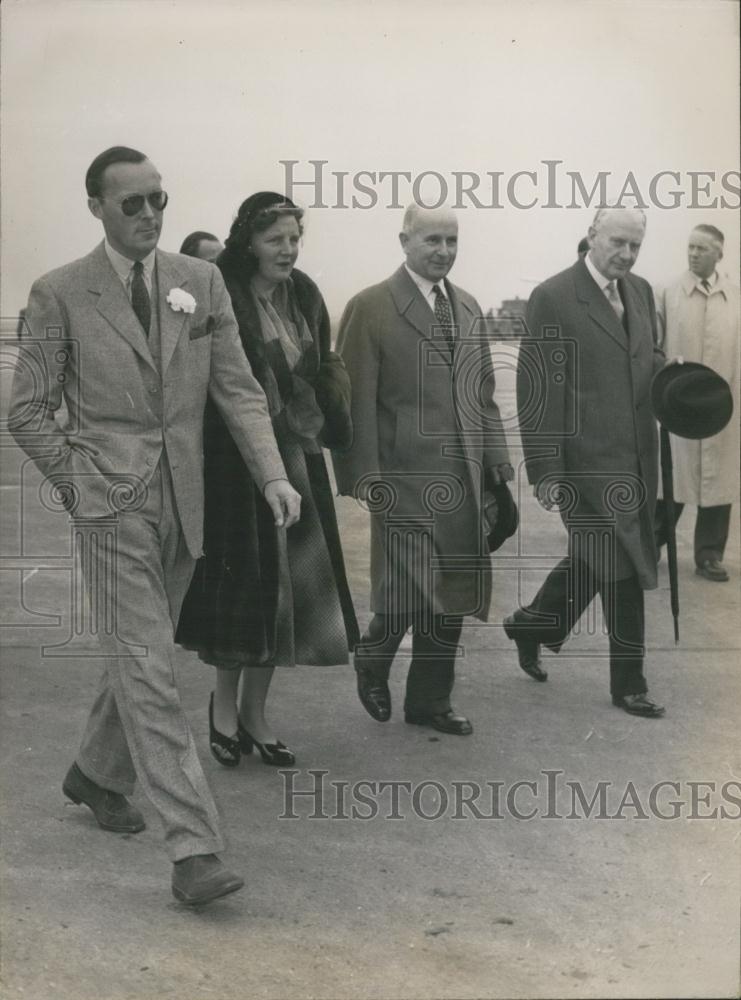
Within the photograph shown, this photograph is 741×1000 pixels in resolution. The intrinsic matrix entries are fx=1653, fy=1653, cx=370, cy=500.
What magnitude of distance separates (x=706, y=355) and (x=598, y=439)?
0.38 metres

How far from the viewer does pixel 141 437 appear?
14.0 feet

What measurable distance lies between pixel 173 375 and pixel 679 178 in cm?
146

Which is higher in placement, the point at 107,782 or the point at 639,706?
the point at 639,706

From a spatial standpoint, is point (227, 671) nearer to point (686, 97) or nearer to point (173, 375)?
point (173, 375)

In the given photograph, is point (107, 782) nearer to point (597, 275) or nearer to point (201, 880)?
point (201, 880)

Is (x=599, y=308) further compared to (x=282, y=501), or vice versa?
(x=599, y=308)

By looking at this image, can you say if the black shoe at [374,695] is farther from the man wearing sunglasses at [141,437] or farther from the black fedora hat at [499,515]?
the man wearing sunglasses at [141,437]

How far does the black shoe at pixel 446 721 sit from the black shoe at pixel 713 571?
32.5 inches

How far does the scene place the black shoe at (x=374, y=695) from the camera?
496cm

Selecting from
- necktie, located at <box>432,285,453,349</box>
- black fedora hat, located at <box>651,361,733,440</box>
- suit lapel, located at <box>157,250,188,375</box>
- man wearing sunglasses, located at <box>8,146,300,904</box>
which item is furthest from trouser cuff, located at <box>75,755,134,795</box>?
black fedora hat, located at <box>651,361,733,440</box>

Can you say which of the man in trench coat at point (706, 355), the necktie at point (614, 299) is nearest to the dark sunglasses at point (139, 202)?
the necktie at point (614, 299)

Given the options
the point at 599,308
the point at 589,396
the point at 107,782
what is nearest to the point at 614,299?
the point at 599,308

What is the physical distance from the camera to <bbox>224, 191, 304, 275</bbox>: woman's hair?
4.50 metres

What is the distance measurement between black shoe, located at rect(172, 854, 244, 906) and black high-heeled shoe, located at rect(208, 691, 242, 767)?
2.50ft
